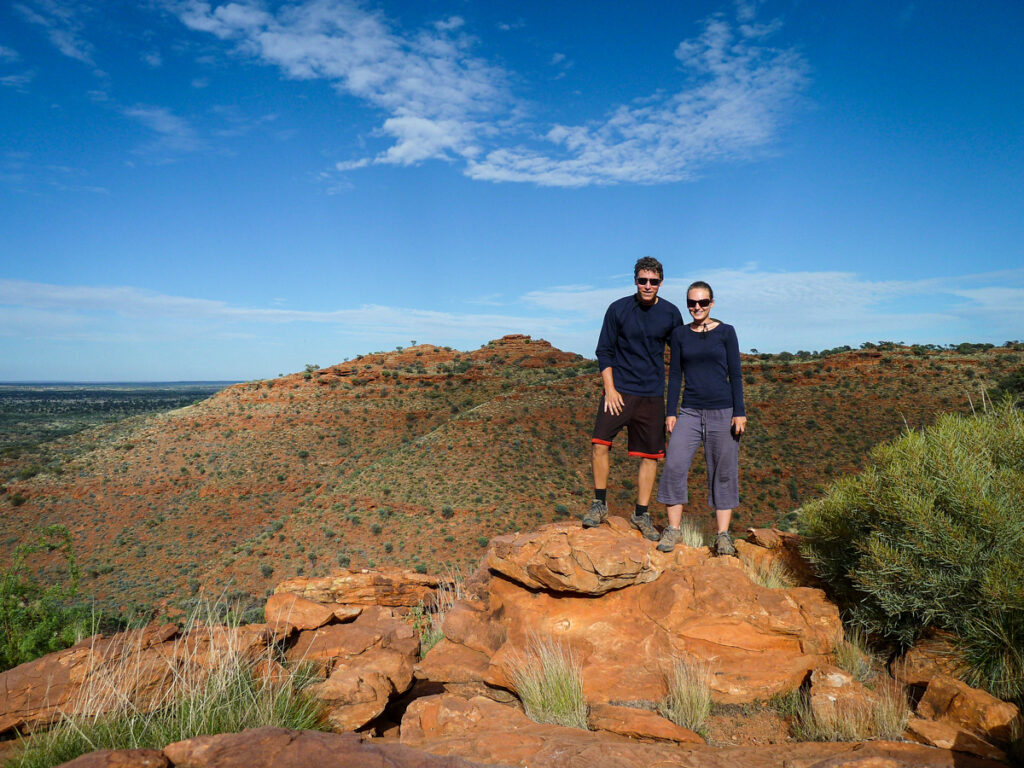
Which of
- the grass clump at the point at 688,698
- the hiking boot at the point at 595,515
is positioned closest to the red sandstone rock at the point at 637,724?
the grass clump at the point at 688,698

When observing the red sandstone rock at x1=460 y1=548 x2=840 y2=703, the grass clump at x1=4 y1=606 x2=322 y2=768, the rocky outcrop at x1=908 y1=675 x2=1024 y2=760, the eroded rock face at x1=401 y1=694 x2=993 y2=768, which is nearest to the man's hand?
the red sandstone rock at x1=460 y1=548 x2=840 y2=703

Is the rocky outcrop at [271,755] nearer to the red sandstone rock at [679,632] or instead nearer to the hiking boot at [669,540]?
the red sandstone rock at [679,632]

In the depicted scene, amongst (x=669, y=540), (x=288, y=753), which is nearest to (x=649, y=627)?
(x=669, y=540)

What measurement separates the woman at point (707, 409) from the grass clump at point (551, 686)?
5.28 feet

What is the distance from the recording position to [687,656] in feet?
14.7

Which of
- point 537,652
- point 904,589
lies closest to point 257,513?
point 537,652

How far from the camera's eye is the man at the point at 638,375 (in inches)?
219

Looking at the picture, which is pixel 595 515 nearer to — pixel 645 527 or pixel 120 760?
pixel 645 527

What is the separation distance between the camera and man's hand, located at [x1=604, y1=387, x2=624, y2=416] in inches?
221

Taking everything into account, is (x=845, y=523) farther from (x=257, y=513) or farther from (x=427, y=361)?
(x=427, y=361)

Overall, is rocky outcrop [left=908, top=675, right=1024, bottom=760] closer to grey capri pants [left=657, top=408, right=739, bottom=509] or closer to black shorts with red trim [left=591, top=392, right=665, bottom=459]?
grey capri pants [left=657, top=408, right=739, bottom=509]

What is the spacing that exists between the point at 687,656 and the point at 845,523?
2303 mm

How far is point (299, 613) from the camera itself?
250 inches

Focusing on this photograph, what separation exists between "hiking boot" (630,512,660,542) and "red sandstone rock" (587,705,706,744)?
1895mm
